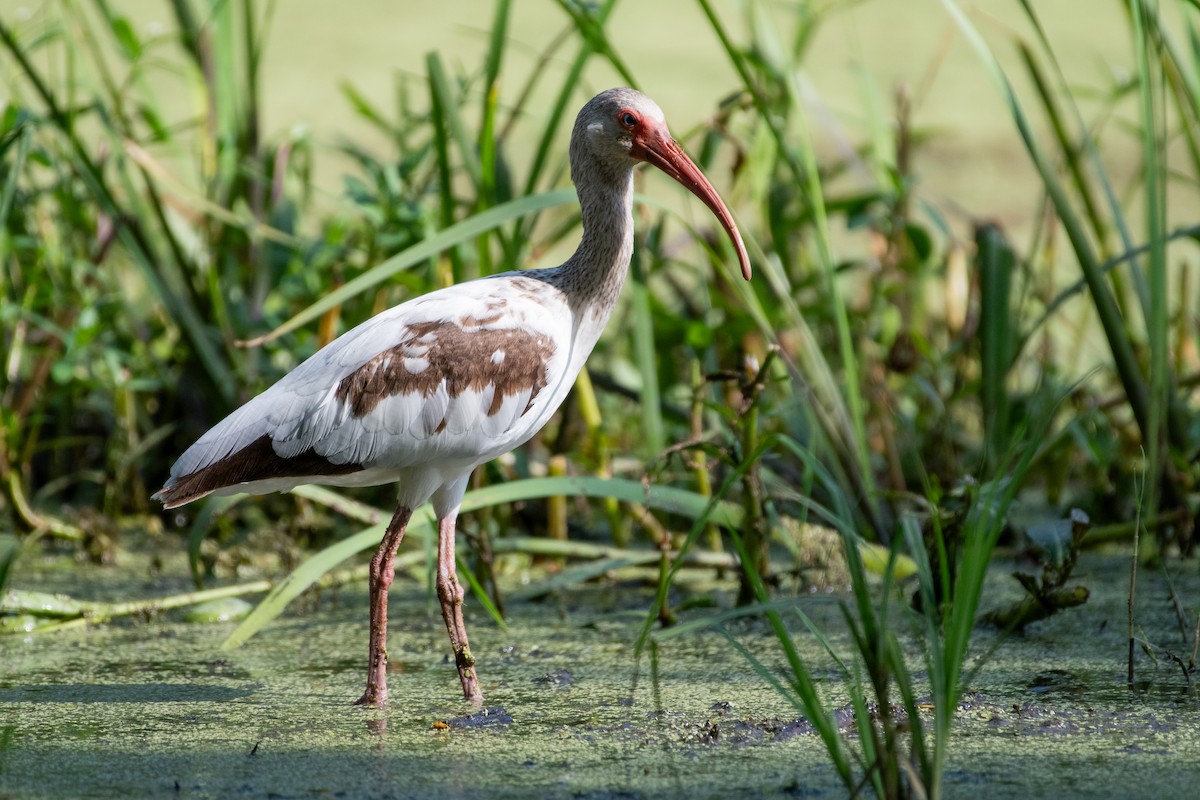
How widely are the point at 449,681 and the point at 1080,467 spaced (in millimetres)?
2657

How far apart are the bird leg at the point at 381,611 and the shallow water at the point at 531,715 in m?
0.06

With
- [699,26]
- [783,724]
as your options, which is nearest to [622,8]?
[699,26]

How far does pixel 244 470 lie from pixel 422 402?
41cm

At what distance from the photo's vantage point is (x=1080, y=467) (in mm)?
4906

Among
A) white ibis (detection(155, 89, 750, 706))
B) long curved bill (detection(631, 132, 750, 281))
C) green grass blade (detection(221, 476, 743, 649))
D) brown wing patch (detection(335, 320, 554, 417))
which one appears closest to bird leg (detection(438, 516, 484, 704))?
white ibis (detection(155, 89, 750, 706))

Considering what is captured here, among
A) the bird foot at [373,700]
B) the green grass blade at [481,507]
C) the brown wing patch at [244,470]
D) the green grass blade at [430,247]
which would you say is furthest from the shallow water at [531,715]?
the green grass blade at [430,247]

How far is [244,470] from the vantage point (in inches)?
119

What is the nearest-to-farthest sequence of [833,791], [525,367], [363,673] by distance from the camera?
[833,791]
[525,367]
[363,673]

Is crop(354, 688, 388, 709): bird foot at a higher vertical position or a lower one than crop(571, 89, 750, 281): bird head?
lower

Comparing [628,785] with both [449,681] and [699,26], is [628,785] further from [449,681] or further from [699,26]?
[699,26]

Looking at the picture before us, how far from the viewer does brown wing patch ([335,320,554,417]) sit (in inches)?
120

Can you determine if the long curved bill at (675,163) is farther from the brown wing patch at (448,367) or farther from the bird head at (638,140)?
the brown wing patch at (448,367)

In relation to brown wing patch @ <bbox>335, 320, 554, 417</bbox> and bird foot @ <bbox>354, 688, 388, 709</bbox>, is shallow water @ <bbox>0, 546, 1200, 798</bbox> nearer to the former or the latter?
bird foot @ <bbox>354, 688, 388, 709</bbox>

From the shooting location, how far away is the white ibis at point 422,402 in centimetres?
304
